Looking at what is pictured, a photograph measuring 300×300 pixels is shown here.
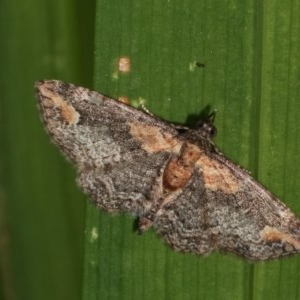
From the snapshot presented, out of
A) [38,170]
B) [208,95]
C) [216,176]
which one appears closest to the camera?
[208,95]

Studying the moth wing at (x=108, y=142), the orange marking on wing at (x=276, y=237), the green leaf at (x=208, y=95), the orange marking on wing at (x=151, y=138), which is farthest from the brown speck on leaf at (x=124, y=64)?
the orange marking on wing at (x=276, y=237)

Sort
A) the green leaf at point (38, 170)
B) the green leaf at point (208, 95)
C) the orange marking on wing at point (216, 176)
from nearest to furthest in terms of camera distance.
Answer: the green leaf at point (208, 95) < the orange marking on wing at point (216, 176) < the green leaf at point (38, 170)

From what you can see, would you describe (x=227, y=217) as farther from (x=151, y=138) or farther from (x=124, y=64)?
(x=124, y=64)

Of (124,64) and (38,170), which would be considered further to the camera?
(38,170)

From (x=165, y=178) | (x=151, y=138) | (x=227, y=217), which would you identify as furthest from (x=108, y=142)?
(x=227, y=217)

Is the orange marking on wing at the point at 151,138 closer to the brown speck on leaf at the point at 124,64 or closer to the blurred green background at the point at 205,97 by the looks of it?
the blurred green background at the point at 205,97

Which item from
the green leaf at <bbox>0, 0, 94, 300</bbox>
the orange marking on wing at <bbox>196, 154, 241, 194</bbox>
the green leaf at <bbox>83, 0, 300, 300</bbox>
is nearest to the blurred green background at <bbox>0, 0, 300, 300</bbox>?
the green leaf at <bbox>83, 0, 300, 300</bbox>
